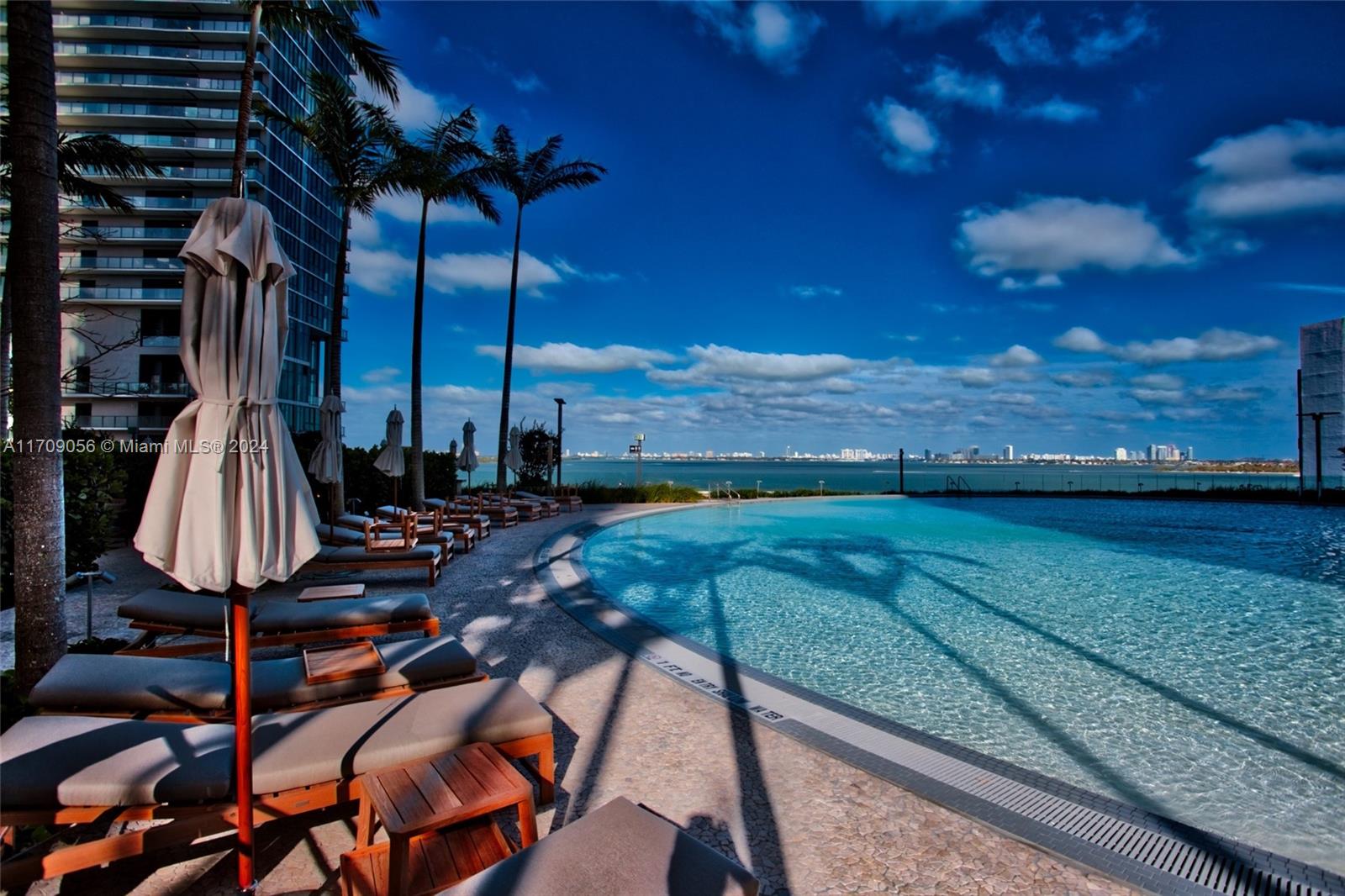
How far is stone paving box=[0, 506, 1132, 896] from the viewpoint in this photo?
2.34 m

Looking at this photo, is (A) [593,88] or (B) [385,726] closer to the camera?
(B) [385,726]

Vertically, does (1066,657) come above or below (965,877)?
below

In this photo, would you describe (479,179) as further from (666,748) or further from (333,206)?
(333,206)

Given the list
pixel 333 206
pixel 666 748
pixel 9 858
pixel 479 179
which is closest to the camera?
pixel 9 858

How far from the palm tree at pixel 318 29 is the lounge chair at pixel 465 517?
6830mm

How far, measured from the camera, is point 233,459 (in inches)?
89.6

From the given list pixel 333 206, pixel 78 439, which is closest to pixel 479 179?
pixel 78 439

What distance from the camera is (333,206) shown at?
4488cm

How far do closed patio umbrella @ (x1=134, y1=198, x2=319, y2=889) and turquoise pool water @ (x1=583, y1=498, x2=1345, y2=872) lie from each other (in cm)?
418

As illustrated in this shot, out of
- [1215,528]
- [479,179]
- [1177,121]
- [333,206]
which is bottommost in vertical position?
[1215,528]

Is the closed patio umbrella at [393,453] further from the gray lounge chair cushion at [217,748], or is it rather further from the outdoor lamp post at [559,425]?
the outdoor lamp post at [559,425]

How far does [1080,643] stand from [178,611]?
8.71m

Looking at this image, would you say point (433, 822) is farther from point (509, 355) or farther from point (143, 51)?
point (143, 51)

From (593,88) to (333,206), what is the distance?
3663 centimetres
